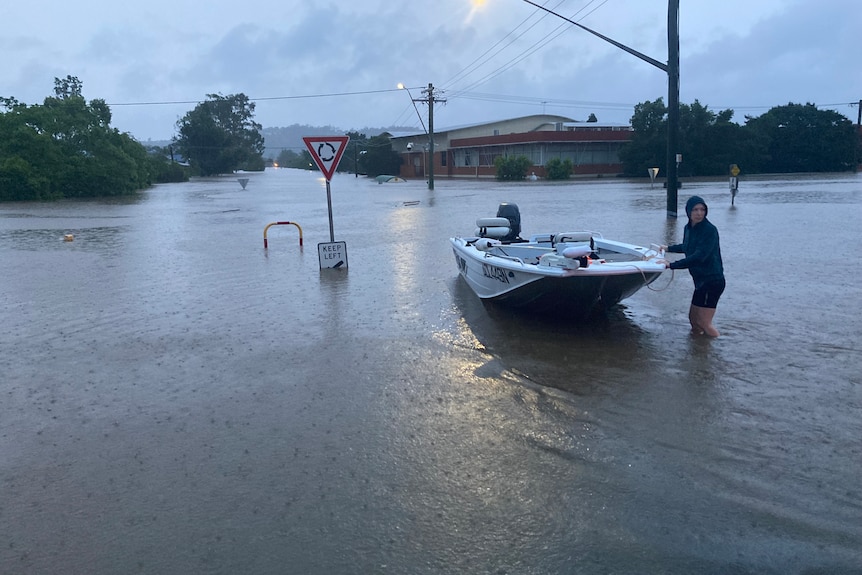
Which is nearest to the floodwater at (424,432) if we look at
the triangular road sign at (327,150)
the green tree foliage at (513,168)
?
the triangular road sign at (327,150)

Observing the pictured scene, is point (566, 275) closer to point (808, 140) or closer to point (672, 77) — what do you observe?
point (672, 77)

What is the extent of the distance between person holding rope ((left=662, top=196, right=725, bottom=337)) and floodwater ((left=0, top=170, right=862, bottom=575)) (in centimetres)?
36

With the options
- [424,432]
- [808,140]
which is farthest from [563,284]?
[808,140]

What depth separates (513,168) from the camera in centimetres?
6181

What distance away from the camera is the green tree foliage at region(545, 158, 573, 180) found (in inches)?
2435

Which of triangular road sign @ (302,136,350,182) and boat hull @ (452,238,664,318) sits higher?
triangular road sign @ (302,136,350,182)

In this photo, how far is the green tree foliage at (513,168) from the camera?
2429 inches

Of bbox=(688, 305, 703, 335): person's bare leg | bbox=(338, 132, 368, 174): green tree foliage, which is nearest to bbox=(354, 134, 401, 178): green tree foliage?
bbox=(338, 132, 368, 174): green tree foliage

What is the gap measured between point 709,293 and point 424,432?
3.81 m

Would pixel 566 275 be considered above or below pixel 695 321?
above

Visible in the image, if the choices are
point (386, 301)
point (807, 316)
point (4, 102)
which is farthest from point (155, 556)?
point (4, 102)

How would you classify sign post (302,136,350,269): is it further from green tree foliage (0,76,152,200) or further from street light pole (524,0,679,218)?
green tree foliage (0,76,152,200)

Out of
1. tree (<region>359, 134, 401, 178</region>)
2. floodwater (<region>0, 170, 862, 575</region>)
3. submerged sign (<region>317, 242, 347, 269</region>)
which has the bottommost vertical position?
floodwater (<region>0, 170, 862, 575</region>)

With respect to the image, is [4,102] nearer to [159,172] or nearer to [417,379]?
[159,172]
